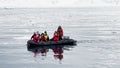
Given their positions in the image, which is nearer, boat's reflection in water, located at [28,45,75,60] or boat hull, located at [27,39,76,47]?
boat's reflection in water, located at [28,45,75,60]

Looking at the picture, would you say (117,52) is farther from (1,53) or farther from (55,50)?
(1,53)

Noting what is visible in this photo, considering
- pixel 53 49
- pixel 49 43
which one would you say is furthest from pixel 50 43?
pixel 53 49

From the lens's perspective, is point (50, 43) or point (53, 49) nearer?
point (53, 49)

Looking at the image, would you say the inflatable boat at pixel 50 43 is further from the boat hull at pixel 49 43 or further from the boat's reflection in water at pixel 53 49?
the boat's reflection in water at pixel 53 49

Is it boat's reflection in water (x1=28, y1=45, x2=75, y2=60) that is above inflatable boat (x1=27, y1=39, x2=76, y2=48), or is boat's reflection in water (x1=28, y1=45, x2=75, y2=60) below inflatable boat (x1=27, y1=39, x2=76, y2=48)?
below

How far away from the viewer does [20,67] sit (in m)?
32.5

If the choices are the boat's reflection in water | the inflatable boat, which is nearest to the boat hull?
the inflatable boat

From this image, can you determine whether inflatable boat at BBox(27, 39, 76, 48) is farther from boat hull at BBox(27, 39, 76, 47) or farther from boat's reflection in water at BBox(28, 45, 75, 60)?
boat's reflection in water at BBox(28, 45, 75, 60)

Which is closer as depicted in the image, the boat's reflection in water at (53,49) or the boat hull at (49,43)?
the boat's reflection in water at (53,49)

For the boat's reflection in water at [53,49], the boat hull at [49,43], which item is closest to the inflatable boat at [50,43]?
the boat hull at [49,43]

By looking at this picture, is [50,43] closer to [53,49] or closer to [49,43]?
[49,43]

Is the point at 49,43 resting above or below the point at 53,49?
above

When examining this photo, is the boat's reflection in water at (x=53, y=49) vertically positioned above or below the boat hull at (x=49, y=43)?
below

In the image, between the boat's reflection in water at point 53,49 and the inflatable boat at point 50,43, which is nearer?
the boat's reflection in water at point 53,49
